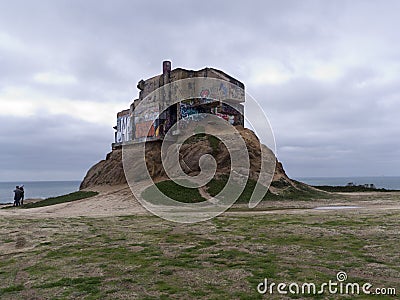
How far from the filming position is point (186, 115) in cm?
4212

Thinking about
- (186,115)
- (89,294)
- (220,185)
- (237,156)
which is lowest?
(89,294)

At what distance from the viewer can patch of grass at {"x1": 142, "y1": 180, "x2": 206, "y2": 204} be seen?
30406 mm

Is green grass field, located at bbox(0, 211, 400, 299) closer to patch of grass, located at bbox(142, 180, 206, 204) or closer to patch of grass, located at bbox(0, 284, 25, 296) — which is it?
patch of grass, located at bbox(0, 284, 25, 296)

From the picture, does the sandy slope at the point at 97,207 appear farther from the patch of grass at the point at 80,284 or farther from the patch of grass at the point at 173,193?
the patch of grass at the point at 80,284

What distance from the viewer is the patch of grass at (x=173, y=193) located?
99.8ft

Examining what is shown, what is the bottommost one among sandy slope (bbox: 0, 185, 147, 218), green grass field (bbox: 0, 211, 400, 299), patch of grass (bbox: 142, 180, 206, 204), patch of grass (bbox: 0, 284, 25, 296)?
patch of grass (bbox: 0, 284, 25, 296)

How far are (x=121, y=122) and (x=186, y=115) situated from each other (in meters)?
10.7

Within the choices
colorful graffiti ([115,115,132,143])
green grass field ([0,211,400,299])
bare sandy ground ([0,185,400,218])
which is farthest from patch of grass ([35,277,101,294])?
colorful graffiti ([115,115,132,143])

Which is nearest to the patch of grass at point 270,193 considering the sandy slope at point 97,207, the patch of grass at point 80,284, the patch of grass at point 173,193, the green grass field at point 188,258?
the patch of grass at point 173,193

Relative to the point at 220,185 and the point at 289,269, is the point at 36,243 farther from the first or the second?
the point at 220,185

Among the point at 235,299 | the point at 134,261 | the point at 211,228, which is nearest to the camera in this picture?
the point at 235,299

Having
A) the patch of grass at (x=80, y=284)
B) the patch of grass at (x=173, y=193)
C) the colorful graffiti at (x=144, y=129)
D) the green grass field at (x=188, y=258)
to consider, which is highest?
the colorful graffiti at (x=144, y=129)

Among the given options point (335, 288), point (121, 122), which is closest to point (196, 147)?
point (121, 122)

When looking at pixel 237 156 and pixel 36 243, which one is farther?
pixel 237 156
